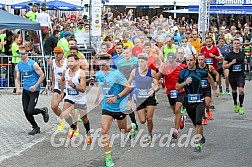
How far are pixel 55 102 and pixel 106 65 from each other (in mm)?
2376

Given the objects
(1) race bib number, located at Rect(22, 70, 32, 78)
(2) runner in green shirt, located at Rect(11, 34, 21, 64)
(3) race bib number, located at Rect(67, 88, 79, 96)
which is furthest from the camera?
(2) runner in green shirt, located at Rect(11, 34, 21, 64)

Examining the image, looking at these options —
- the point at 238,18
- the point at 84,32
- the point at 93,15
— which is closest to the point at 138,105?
the point at 93,15

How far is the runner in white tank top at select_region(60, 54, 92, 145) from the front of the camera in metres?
9.68

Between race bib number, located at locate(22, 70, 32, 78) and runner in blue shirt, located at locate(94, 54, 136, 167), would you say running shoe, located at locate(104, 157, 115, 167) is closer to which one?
runner in blue shirt, located at locate(94, 54, 136, 167)

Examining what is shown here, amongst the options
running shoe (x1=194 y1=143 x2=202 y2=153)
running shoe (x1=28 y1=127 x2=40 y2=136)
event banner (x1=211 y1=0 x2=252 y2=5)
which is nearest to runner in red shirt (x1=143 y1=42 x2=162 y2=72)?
running shoe (x1=194 y1=143 x2=202 y2=153)

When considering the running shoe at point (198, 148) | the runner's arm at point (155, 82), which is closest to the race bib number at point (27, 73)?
the runner's arm at point (155, 82)

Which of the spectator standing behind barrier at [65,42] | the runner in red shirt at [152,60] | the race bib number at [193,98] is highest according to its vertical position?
the spectator standing behind barrier at [65,42]

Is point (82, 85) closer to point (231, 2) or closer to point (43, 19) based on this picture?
point (43, 19)

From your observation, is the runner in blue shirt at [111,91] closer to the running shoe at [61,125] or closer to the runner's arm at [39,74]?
the runner's arm at [39,74]

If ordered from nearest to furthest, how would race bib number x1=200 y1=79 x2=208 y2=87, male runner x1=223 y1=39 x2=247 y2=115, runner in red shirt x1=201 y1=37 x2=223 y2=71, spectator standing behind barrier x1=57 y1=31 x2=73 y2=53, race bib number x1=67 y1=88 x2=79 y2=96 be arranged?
race bib number x1=67 y1=88 x2=79 y2=96, race bib number x1=200 y1=79 x2=208 y2=87, male runner x1=223 y1=39 x2=247 y2=115, runner in red shirt x1=201 y1=37 x2=223 y2=71, spectator standing behind barrier x1=57 y1=31 x2=73 y2=53

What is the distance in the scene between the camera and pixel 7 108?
1424 centimetres

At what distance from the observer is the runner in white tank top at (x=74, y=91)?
9680 millimetres

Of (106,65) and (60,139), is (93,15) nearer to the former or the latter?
(60,139)

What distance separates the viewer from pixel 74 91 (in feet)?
32.5
